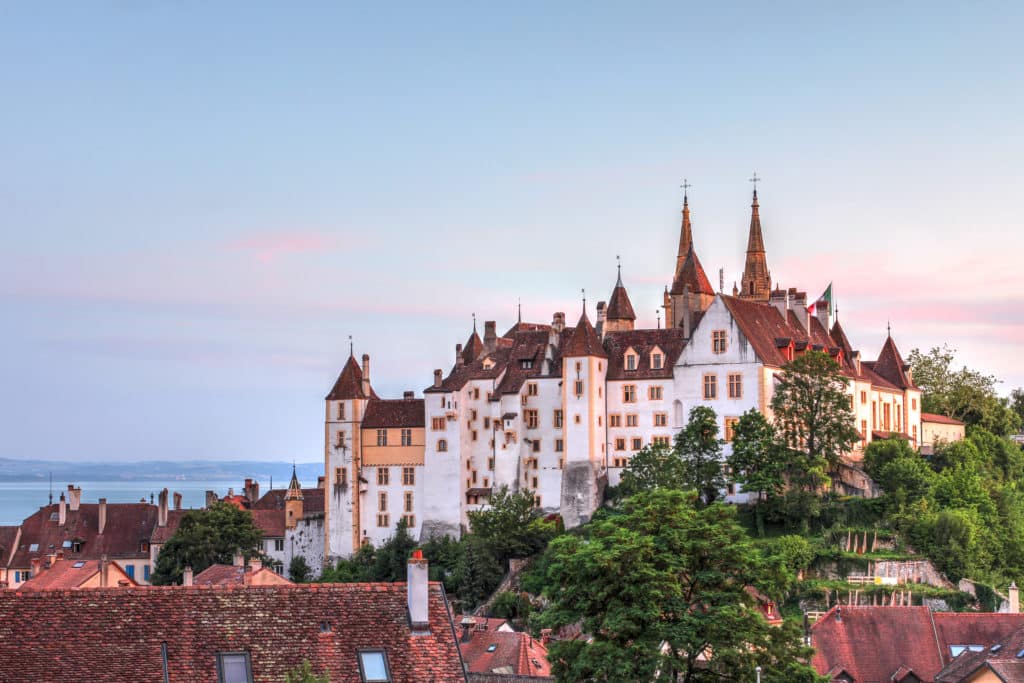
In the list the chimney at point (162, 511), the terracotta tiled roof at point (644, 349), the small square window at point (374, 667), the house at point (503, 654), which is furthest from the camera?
the chimney at point (162, 511)

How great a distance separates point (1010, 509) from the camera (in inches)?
Answer: 3851

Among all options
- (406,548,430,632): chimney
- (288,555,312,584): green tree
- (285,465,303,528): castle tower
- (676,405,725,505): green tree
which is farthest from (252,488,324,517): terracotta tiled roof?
(406,548,430,632): chimney

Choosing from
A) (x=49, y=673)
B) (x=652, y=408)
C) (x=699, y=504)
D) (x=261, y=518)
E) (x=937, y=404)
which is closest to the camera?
(x=49, y=673)

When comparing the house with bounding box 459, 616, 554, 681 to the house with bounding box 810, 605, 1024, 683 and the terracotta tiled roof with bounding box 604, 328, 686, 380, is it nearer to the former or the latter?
the house with bounding box 810, 605, 1024, 683

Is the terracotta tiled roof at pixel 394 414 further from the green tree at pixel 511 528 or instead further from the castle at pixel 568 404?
the green tree at pixel 511 528

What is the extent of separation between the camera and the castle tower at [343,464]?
366ft

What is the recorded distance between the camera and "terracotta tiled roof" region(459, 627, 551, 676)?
68.8 metres

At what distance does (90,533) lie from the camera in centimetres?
12444

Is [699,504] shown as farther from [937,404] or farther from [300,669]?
[300,669]

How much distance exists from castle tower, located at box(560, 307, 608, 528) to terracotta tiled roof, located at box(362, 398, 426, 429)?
1254cm

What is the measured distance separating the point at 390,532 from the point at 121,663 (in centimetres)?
7689

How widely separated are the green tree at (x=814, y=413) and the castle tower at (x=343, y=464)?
3062cm

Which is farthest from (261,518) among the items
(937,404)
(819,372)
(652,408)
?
(937,404)

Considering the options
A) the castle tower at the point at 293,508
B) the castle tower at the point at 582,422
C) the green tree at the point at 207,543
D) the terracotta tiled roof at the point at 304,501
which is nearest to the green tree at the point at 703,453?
the castle tower at the point at 582,422
